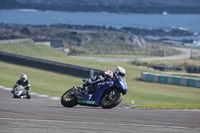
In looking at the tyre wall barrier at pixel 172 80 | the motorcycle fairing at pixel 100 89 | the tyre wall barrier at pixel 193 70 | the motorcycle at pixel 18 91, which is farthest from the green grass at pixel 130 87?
the tyre wall barrier at pixel 193 70

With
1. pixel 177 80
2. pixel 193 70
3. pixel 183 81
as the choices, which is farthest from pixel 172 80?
pixel 193 70

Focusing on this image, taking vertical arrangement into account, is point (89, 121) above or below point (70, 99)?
below

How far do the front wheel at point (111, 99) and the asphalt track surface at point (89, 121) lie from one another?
232 mm

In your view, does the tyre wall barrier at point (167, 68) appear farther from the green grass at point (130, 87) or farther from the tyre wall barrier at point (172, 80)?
the tyre wall barrier at point (172, 80)

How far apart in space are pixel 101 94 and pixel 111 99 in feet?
1.19

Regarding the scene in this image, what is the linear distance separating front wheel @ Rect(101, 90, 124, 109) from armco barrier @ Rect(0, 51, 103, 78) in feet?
68.1

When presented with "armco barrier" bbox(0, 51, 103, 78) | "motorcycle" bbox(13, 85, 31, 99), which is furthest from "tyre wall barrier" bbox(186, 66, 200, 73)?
"motorcycle" bbox(13, 85, 31, 99)

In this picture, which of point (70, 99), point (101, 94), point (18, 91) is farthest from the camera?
point (18, 91)

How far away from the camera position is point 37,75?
33.5m

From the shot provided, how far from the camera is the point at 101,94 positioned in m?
12.1

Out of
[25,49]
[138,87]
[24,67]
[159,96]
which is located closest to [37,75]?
[24,67]

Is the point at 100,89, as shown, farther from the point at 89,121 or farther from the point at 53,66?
the point at 53,66

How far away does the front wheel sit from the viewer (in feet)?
38.6

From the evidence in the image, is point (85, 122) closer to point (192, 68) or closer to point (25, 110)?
point (25, 110)
